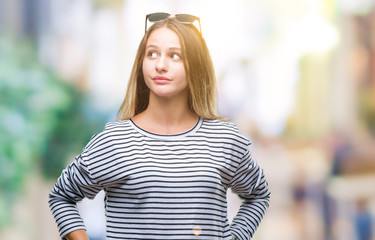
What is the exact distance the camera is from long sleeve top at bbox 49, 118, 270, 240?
157cm

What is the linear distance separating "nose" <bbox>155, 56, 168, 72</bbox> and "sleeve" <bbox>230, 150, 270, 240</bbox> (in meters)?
0.30

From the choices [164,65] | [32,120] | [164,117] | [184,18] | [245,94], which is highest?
[184,18]

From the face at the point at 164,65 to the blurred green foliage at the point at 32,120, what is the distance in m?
2.38

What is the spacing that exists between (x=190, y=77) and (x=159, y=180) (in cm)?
28

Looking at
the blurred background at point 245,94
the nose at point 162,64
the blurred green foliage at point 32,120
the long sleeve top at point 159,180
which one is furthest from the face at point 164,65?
the blurred green foliage at point 32,120

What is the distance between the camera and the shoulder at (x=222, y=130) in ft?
5.54

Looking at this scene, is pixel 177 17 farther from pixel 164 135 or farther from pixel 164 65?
pixel 164 135

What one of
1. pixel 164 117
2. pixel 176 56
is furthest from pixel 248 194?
pixel 176 56

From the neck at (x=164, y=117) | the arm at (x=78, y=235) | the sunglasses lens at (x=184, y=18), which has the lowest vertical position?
the arm at (x=78, y=235)

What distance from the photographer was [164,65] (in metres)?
1.64

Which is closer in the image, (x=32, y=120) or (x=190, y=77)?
(x=190, y=77)

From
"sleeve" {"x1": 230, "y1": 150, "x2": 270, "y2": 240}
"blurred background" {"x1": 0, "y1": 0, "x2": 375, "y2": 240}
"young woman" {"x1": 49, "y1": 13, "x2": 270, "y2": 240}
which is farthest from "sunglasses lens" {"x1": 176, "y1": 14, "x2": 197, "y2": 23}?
"blurred background" {"x1": 0, "y1": 0, "x2": 375, "y2": 240}

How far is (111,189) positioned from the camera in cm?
163

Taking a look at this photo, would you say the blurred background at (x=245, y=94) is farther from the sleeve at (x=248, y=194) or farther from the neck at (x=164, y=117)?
the neck at (x=164, y=117)
